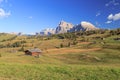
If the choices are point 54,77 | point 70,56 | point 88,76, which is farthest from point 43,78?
point 70,56

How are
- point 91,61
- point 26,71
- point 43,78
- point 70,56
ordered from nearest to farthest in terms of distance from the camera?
point 43,78
point 26,71
point 91,61
point 70,56

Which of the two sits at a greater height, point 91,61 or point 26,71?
point 26,71

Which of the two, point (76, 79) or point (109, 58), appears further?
point (109, 58)

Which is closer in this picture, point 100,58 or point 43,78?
point 43,78

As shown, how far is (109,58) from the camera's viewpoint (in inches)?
4119

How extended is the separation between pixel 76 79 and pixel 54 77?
2712 millimetres

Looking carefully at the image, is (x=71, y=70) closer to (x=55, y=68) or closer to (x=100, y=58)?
(x=55, y=68)

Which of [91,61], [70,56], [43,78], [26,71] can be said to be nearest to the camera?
[43,78]

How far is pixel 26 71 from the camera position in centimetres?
3058

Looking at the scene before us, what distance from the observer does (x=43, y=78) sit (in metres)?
27.8

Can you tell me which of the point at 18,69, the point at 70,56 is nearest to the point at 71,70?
the point at 18,69

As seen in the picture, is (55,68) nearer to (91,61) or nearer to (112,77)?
(112,77)

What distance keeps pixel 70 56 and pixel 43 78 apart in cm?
8682

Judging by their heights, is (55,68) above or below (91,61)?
above
